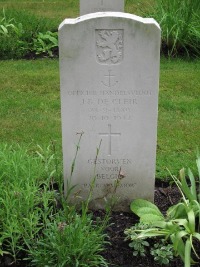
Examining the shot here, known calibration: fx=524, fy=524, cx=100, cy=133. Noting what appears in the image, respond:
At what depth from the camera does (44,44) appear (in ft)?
26.7

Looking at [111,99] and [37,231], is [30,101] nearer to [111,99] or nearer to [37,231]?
[111,99]

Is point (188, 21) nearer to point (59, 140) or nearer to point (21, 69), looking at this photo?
point (21, 69)

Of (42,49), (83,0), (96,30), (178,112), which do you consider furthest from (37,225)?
(42,49)

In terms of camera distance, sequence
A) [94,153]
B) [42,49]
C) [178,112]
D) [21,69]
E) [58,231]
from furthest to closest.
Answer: [42,49] < [21,69] < [178,112] < [94,153] < [58,231]

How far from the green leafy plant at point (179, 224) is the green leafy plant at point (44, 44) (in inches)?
186

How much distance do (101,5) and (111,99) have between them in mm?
3095

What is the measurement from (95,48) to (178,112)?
2.73m

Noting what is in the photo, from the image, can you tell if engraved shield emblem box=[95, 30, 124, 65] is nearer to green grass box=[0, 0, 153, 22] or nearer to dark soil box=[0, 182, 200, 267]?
dark soil box=[0, 182, 200, 267]

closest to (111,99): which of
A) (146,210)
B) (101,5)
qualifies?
(146,210)

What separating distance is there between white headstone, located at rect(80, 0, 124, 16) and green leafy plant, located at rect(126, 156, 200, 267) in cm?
337

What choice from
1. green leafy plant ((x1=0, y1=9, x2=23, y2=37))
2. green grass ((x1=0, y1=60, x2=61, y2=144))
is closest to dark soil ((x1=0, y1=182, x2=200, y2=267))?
green grass ((x1=0, y1=60, x2=61, y2=144))

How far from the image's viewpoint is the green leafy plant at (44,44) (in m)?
8.10

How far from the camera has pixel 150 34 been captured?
368 centimetres

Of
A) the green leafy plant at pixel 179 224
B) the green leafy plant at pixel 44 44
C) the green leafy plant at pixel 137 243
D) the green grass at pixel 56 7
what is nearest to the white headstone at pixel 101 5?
Result: the green leafy plant at pixel 44 44
